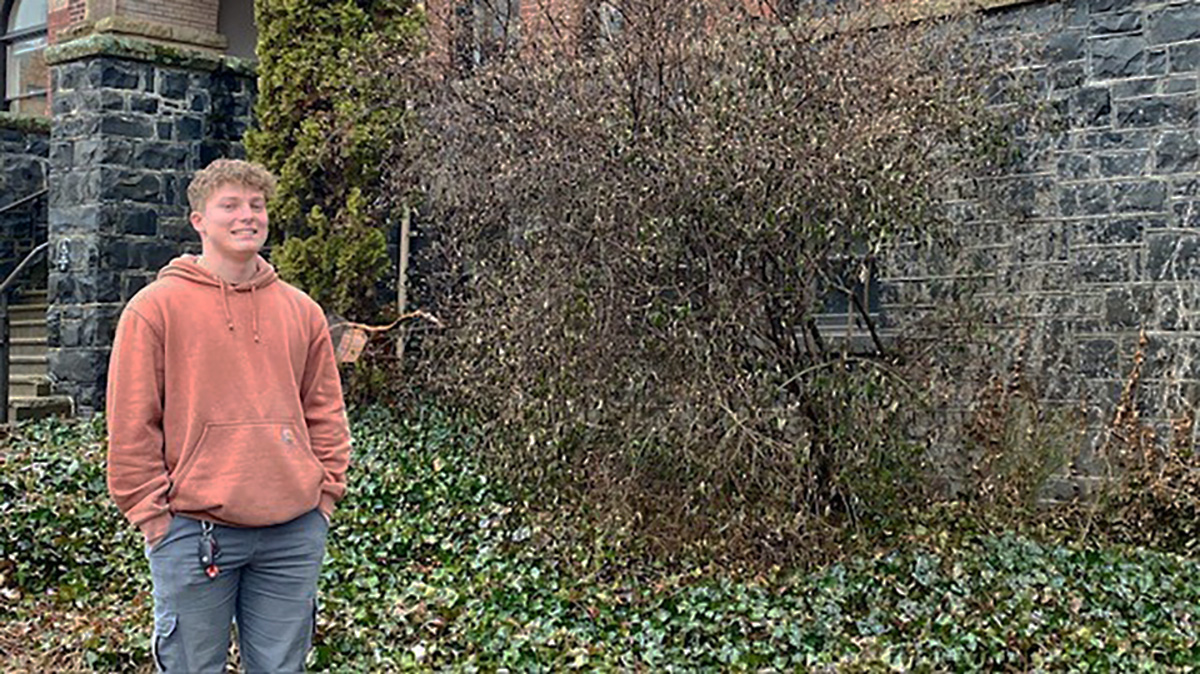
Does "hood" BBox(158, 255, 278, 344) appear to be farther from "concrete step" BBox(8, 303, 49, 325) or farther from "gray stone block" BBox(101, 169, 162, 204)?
"concrete step" BBox(8, 303, 49, 325)

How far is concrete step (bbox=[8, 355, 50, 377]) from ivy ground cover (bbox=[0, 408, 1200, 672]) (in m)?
6.05

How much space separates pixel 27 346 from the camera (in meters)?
15.5

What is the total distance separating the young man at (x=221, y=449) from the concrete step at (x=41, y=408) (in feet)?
27.5

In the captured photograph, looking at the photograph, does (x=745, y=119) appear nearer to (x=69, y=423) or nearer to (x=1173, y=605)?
(x=1173, y=605)

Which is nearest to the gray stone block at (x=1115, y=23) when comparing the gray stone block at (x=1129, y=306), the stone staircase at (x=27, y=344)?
the gray stone block at (x=1129, y=306)

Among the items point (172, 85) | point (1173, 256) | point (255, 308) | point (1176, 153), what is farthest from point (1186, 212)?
point (172, 85)

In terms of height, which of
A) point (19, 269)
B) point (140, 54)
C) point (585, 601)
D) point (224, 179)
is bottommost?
point (585, 601)

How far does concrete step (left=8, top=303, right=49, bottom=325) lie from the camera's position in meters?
15.2

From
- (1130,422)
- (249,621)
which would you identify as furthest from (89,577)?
(1130,422)

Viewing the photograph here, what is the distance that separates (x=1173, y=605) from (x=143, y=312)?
537 centimetres

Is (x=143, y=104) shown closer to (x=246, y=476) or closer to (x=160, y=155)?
(x=160, y=155)

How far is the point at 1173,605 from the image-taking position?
7766 mm

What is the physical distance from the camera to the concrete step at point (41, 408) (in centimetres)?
1257

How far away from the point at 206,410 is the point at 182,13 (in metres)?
13.6
